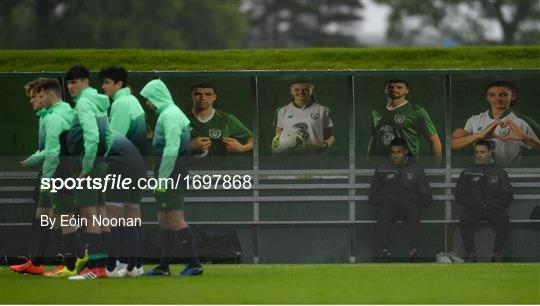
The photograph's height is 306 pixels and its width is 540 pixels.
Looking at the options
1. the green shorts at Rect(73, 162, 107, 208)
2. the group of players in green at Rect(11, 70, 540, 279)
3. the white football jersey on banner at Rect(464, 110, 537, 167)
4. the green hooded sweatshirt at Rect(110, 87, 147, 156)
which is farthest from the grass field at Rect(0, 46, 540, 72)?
the green shorts at Rect(73, 162, 107, 208)

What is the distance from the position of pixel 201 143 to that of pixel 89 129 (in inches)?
155

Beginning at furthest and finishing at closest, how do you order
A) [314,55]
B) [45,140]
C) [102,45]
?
[102,45] < [314,55] < [45,140]

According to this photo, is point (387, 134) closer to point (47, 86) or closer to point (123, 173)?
point (123, 173)

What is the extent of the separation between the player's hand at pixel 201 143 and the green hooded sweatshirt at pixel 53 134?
320 cm

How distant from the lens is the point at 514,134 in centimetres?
1945

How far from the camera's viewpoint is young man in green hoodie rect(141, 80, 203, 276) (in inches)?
619

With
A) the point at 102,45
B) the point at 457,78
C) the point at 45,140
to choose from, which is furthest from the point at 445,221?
the point at 102,45

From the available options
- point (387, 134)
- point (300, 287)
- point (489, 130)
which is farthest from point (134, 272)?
point (489, 130)

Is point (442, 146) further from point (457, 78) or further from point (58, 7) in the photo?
point (58, 7)

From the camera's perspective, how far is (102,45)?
222 ft

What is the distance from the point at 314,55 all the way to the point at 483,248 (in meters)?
4.76

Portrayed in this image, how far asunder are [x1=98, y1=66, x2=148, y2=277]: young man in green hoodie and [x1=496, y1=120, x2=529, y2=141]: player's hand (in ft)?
17.1

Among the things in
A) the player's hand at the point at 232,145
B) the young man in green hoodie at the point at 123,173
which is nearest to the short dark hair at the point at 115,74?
the young man in green hoodie at the point at 123,173

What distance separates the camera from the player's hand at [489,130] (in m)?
19.4
